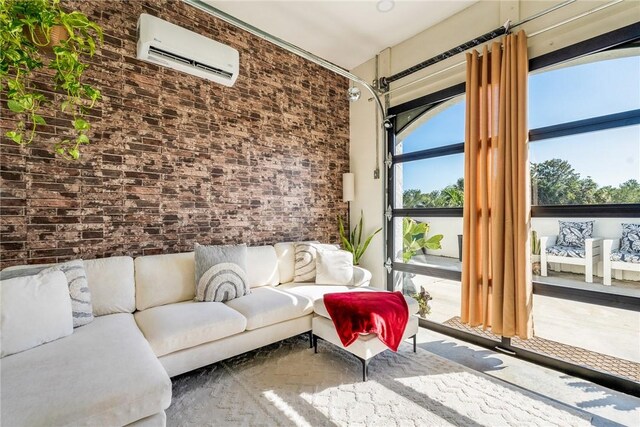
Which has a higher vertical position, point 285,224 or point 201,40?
point 201,40

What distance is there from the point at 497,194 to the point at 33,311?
132 inches

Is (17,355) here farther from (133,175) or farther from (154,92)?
(154,92)

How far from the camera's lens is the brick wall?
87.6 inches

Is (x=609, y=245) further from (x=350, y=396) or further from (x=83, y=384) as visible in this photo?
(x=83, y=384)

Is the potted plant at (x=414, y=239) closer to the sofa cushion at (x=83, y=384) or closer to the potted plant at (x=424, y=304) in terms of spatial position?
the potted plant at (x=424, y=304)

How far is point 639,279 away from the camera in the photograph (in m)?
2.06

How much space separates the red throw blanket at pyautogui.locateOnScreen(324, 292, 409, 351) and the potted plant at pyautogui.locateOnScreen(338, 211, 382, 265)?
1412 mm

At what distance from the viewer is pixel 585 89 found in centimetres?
229

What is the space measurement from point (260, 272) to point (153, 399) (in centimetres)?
174

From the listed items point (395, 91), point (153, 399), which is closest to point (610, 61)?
point (395, 91)

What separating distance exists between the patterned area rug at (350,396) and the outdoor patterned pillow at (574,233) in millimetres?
1209

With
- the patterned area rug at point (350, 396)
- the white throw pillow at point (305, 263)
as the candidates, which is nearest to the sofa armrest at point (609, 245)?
the patterned area rug at point (350, 396)

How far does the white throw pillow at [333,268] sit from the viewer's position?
10.5ft

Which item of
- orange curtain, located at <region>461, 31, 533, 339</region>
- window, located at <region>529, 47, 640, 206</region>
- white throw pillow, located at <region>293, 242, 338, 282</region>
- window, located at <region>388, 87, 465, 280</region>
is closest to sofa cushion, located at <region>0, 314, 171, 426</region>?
white throw pillow, located at <region>293, 242, 338, 282</region>
